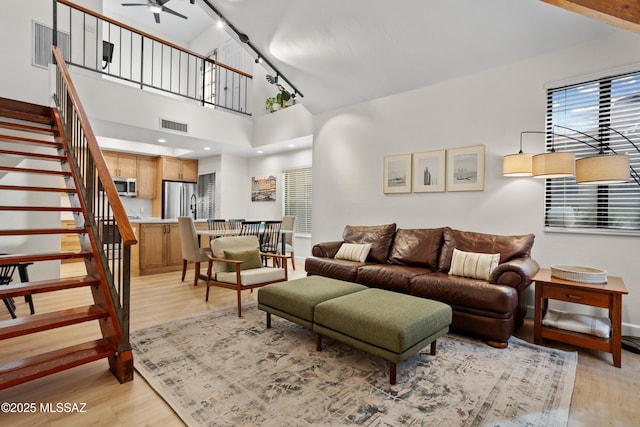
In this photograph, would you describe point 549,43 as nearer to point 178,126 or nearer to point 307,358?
point 307,358

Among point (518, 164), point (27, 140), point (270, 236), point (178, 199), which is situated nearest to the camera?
point (27, 140)

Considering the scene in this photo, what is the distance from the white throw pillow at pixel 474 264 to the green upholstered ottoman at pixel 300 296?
3.38 feet

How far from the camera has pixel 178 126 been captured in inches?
225

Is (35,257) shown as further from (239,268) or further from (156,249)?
(156,249)

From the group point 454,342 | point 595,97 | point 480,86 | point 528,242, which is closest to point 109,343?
point 454,342

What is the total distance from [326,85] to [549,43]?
2.78 metres

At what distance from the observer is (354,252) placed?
164 inches

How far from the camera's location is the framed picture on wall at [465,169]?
3820 mm

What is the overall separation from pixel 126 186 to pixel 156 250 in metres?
2.84

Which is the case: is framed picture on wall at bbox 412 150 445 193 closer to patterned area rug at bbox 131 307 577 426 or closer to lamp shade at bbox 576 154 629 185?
lamp shade at bbox 576 154 629 185

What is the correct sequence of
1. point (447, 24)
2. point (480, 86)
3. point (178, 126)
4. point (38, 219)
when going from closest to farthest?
1. point (447, 24)
2. point (480, 86)
3. point (38, 219)
4. point (178, 126)

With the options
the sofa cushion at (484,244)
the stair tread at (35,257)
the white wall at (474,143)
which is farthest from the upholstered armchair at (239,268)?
the sofa cushion at (484,244)

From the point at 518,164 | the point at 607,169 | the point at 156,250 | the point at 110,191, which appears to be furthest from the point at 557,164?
the point at 156,250

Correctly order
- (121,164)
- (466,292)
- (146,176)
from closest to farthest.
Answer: (466,292)
(121,164)
(146,176)
